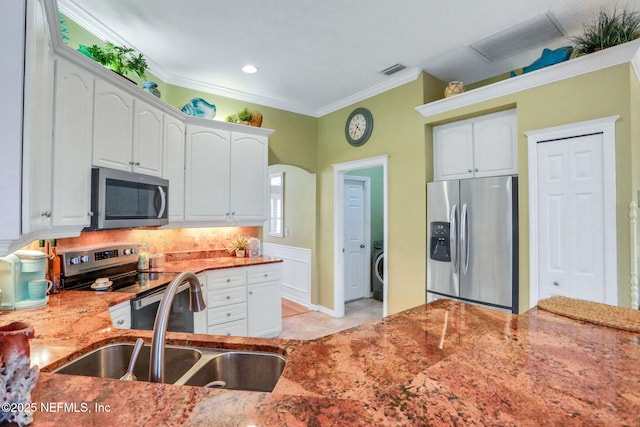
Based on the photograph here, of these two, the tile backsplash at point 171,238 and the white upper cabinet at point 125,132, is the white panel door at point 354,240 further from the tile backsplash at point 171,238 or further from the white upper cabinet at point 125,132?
the white upper cabinet at point 125,132

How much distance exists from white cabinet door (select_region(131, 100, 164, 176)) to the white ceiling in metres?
0.68

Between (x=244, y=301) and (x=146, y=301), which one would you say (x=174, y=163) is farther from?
(x=244, y=301)

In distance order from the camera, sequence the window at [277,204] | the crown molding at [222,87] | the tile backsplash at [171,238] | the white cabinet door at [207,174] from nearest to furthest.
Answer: the crown molding at [222,87], the tile backsplash at [171,238], the white cabinet door at [207,174], the window at [277,204]

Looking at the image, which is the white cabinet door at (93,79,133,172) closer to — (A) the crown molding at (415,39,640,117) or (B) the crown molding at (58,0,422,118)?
(B) the crown molding at (58,0,422,118)

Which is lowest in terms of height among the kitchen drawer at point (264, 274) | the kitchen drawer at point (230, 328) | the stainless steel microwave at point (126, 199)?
the kitchen drawer at point (230, 328)

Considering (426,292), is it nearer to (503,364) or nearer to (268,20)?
(503,364)

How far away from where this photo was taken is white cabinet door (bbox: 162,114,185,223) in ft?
9.62

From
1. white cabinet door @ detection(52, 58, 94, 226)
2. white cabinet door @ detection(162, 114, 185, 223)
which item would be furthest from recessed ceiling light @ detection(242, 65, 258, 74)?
white cabinet door @ detection(52, 58, 94, 226)

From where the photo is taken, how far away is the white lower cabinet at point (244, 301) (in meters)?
3.05

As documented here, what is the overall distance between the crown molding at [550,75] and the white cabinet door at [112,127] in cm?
277

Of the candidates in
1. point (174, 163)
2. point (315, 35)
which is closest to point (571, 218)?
point (315, 35)

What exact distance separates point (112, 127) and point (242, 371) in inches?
81.1

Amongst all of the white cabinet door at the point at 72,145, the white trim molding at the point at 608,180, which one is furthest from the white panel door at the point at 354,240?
the white cabinet door at the point at 72,145

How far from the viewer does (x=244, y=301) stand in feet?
10.8
